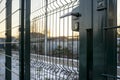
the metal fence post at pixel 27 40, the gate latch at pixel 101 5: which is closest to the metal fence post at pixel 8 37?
the metal fence post at pixel 27 40

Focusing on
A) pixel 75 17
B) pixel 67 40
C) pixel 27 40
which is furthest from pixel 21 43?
pixel 75 17

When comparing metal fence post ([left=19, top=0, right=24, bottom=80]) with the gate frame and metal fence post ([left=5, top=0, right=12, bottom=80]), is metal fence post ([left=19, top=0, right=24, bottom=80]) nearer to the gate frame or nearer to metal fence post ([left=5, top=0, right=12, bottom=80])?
metal fence post ([left=5, top=0, right=12, bottom=80])

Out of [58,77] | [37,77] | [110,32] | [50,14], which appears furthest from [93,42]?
[37,77]

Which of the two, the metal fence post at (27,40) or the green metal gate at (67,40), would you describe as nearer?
the green metal gate at (67,40)

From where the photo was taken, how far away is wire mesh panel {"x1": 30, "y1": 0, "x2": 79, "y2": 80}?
5.44ft

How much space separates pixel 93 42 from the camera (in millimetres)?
1427

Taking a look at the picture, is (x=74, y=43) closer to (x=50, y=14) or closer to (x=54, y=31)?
(x=54, y=31)

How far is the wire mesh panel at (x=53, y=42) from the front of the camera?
166cm

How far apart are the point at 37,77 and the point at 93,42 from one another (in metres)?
1.05

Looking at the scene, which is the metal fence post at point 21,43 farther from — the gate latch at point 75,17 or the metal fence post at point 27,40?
the gate latch at point 75,17

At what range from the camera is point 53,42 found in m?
1.92

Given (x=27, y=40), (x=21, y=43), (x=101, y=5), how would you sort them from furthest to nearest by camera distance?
1. (x=21, y=43)
2. (x=27, y=40)
3. (x=101, y=5)

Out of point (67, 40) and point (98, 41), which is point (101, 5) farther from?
point (67, 40)

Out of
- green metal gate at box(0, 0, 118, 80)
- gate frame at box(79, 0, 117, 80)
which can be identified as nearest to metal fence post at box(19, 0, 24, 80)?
green metal gate at box(0, 0, 118, 80)
